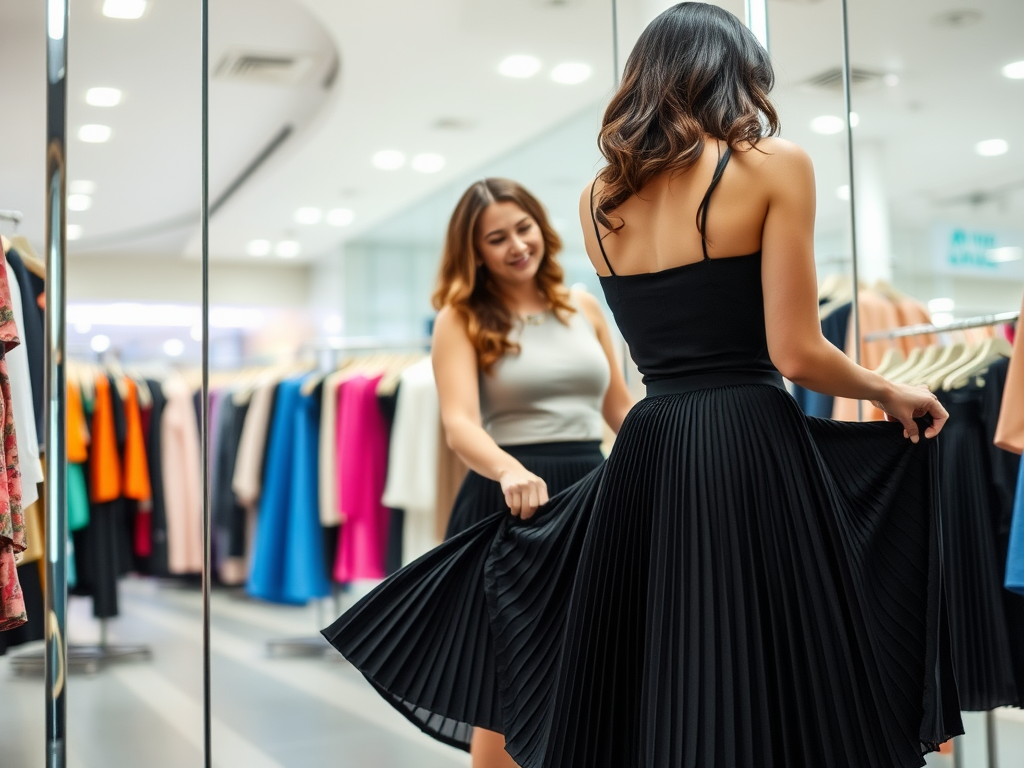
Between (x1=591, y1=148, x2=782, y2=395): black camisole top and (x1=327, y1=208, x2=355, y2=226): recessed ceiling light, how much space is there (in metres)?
6.82

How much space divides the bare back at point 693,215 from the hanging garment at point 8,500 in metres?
1.19

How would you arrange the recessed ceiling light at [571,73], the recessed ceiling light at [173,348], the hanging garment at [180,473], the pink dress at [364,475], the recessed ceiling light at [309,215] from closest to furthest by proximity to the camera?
the pink dress at [364,475] → the recessed ceiling light at [571,73] → the hanging garment at [180,473] → the recessed ceiling light at [173,348] → the recessed ceiling light at [309,215]

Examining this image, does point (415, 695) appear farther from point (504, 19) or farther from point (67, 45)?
point (504, 19)

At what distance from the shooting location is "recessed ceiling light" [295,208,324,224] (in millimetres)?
7973

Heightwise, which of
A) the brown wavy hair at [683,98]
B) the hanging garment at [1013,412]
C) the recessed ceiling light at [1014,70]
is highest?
the recessed ceiling light at [1014,70]

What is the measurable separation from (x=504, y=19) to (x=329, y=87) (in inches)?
59.8

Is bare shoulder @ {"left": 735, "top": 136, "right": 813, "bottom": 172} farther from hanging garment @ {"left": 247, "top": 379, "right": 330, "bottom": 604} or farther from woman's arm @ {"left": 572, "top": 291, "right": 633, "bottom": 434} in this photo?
hanging garment @ {"left": 247, "top": 379, "right": 330, "bottom": 604}

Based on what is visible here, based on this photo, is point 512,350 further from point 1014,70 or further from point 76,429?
point 1014,70

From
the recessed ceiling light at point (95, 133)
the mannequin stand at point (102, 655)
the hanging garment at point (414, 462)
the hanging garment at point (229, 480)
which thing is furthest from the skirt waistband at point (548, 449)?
the recessed ceiling light at point (95, 133)

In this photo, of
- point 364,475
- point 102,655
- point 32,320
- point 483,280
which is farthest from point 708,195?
point 102,655

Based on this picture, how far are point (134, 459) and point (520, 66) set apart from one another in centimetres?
271

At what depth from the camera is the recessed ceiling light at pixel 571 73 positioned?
498 cm

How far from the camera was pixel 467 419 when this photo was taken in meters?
2.05

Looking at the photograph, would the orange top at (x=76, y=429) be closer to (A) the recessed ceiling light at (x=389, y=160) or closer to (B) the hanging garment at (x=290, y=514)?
(B) the hanging garment at (x=290, y=514)
